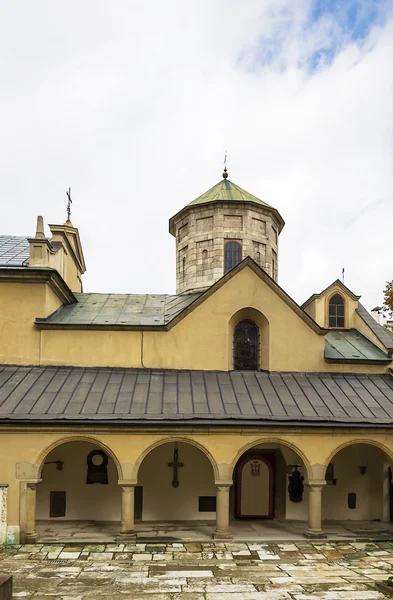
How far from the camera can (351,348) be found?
19.4 metres

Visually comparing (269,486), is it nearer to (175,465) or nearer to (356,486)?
(356,486)

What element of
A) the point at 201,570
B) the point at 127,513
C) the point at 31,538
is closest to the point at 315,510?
the point at 201,570

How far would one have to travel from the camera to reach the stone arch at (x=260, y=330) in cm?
1794

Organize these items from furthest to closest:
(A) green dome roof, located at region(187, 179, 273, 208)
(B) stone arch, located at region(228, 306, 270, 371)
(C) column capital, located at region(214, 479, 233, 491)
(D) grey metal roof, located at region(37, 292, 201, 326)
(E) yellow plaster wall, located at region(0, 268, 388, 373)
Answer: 1. (A) green dome roof, located at region(187, 179, 273, 208)
2. (D) grey metal roof, located at region(37, 292, 201, 326)
3. (B) stone arch, located at region(228, 306, 270, 371)
4. (E) yellow plaster wall, located at region(0, 268, 388, 373)
5. (C) column capital, located at region(214, 479, 233, 491)

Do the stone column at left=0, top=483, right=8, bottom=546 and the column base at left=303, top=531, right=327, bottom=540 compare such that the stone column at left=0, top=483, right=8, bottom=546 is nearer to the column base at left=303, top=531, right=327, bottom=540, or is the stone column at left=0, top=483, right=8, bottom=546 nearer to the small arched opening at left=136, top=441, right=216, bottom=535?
the small arched opening at left=136, top=441, right=216, bottom=535

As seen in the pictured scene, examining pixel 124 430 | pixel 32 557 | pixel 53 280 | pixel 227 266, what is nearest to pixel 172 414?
pixel 124 430

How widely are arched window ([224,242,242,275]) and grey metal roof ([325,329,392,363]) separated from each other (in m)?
5.32

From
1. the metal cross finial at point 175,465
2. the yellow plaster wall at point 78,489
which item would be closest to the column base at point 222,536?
the metal cross finial at point 175,465

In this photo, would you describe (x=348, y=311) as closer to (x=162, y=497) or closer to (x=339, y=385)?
(x=339, y=385)

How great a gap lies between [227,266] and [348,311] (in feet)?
18.2

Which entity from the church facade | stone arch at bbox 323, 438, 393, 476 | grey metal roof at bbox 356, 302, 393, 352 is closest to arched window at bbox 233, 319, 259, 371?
the church facade

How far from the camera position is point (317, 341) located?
18141 millimetres

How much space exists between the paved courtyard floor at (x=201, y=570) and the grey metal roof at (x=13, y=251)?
9.12m

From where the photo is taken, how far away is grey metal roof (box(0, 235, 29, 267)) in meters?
18.1
